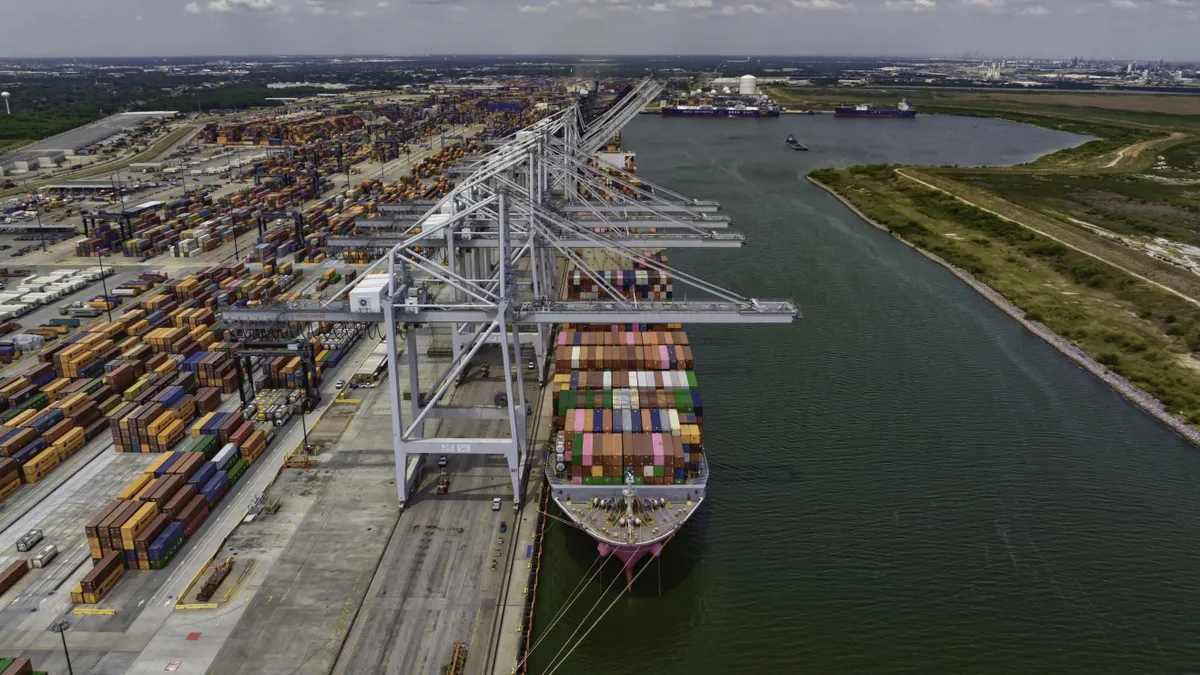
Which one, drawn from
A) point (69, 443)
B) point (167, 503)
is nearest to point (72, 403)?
point (69, 443)

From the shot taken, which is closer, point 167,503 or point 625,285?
point 167,503

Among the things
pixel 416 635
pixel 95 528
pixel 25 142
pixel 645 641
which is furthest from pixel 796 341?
pixel 25 142

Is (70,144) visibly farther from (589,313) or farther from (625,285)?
(589,313)

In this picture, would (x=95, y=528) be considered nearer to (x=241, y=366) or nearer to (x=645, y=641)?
(x=241, y=366)

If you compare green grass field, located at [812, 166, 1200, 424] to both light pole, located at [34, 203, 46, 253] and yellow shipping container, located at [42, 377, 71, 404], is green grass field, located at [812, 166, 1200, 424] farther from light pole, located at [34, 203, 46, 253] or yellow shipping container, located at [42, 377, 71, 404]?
light pole, located at [34, 203, 46, 253]

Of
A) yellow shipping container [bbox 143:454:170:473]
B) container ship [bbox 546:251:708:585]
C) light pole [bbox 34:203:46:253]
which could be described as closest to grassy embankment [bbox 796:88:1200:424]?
container ship [bbox 546:251:708:585]

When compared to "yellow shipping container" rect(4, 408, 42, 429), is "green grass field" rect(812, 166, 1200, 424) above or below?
above
